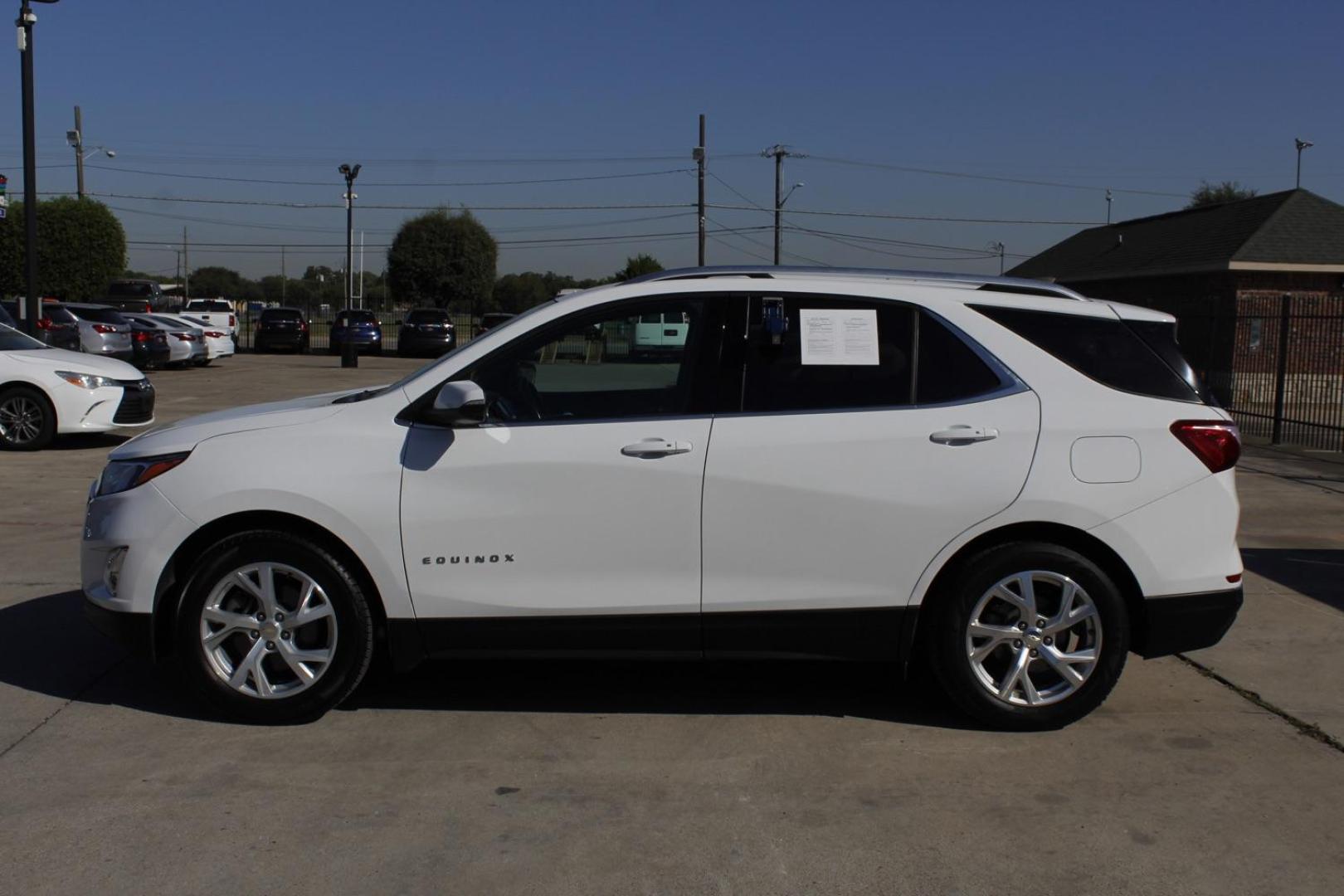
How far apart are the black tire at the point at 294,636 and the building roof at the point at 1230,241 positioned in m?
23.8

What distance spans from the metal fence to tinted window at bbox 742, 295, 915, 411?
476 inches

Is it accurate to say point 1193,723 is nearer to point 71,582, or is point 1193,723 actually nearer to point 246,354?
point 71,582

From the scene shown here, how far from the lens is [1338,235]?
25.9m

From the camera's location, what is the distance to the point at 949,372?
15.7 feet

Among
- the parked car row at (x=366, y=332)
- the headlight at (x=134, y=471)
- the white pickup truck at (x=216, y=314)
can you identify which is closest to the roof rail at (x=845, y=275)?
the headlight at (x=134, y=471)

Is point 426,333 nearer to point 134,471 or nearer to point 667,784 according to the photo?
point 134,471

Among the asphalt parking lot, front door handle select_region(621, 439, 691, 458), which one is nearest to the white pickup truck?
the asphalt parking lot

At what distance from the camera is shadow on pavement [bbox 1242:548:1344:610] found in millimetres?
7367

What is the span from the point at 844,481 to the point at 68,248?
48377mm

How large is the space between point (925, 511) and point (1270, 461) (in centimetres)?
1132

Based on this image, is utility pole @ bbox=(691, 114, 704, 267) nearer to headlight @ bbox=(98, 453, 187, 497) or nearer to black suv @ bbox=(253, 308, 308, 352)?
black suv @ bbox=(253, 308, 308, 352)

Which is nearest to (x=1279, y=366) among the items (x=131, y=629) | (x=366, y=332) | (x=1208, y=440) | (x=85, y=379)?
(x=1208, y=440)

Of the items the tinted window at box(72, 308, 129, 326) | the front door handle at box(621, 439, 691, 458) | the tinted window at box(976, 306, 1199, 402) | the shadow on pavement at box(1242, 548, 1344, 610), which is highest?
the tinted window at box(72, 308, 129, 326)

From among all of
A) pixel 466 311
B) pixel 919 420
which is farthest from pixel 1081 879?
pixel 466 311
